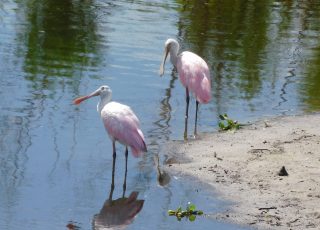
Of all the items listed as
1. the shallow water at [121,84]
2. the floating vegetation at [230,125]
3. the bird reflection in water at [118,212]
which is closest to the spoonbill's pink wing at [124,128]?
the shallow water at [121,84]

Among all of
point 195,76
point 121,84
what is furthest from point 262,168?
point 121,84

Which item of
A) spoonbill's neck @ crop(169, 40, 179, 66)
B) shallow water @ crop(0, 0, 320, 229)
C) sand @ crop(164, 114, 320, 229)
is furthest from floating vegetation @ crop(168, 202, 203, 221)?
spoonbill's neck @ crop(169, 40, 179, 66)

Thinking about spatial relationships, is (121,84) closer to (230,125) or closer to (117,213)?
(230,125)

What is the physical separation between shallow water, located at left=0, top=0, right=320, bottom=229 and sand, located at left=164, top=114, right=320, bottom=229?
0.79 feet

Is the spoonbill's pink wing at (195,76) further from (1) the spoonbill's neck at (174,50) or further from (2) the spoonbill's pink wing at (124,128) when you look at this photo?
(2) the spoonbill's pink wing at (124,128)

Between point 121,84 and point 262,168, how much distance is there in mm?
3718

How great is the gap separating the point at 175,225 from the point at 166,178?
1369mm

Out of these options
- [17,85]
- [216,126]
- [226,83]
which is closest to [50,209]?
[216,126]

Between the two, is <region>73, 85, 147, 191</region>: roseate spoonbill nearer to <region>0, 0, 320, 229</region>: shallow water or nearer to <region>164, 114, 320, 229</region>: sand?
<region>0, 0, 320, 229</region>: shallow water

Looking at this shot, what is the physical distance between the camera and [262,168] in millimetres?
9664

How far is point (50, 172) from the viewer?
924cm

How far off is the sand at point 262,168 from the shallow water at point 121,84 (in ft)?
0.79

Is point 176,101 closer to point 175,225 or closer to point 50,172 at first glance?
point 50,172

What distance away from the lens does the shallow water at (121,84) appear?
8.72 m
